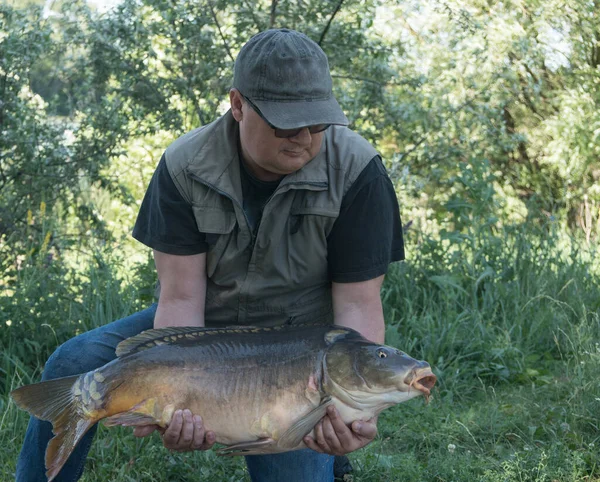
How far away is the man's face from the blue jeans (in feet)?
2.58

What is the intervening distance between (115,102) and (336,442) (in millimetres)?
3818

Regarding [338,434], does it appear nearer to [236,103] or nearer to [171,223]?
[171,223]

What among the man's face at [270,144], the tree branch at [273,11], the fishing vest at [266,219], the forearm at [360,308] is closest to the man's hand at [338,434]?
the forearm at [360,308]

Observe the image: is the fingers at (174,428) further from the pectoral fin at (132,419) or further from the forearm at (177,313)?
the forearm at (177,313)

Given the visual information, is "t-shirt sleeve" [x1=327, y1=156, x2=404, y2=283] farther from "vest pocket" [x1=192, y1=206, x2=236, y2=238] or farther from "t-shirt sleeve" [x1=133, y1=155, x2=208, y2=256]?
"t-shirt sleeve" [x1=133, y1=155, x2=208, y2=256]

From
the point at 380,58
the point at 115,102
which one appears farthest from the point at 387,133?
the point at 115,102

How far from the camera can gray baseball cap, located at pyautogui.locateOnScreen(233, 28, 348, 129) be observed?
269cm

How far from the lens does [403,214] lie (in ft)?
23.9

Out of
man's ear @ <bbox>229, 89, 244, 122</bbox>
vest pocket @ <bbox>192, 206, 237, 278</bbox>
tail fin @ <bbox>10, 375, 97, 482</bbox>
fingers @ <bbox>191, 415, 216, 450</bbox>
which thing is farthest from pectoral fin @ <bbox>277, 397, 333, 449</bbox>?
man's ear @ <bbox>229, 89, 244, 122</bbox>

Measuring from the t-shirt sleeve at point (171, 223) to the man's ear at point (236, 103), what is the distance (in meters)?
0.31

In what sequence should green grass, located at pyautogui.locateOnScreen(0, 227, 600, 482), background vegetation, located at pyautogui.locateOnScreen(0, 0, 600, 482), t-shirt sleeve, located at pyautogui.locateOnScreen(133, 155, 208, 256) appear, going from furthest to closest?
background vegetation, located at pyautogui.locateOnScreen(0, 0, 600, 482)
green grass, located at pyautogui.locateOnScreen(0, 227, 600, 482)
t-shirt sleeve, located at pyautogui.locateOnScreen(133, 155, 208, 256)

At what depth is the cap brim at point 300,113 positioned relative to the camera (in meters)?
2.66

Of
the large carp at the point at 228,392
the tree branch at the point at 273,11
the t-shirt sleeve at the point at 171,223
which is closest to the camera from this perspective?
the large carp at the point at 228,392

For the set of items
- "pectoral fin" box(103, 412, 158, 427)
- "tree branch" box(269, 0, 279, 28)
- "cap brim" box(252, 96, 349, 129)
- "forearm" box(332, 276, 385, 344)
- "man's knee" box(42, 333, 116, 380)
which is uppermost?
"tree branch" box(269, 0, 279, 28)
